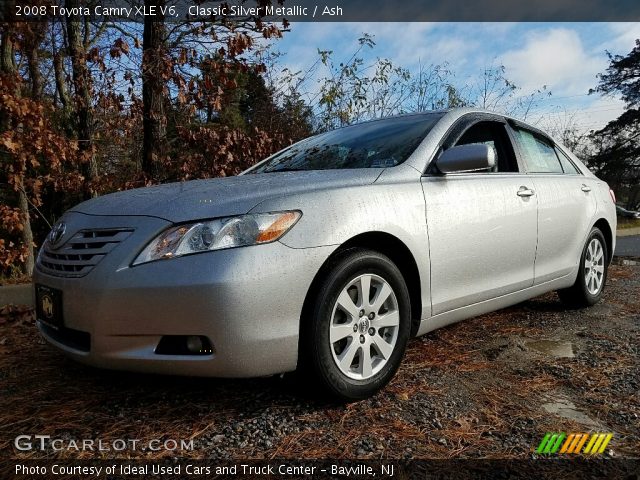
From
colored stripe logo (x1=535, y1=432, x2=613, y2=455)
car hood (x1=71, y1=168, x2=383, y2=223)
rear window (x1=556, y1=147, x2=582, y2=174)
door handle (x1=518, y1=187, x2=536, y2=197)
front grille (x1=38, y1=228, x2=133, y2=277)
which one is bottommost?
colored stripe logo (x1=535, y1=432, x2=613, y2=455)

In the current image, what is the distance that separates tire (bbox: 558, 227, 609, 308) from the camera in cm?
390

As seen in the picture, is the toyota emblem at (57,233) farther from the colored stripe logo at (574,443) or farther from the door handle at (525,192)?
the door handle at (525,192)

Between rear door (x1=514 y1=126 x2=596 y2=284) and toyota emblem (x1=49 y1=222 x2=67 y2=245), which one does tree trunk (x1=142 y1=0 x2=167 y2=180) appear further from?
rear door (x1=514 y1=126 x2=596 y2=284)

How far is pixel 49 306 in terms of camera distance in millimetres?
2205

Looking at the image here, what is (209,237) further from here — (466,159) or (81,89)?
(81,89)

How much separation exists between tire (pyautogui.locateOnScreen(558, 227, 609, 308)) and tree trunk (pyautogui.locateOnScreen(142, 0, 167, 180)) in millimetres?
4211

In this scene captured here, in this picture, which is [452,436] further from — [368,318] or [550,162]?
[550,162]

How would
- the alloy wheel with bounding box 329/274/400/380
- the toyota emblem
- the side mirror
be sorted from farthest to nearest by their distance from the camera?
the side mirror → the toyota emblem → the alloy wheel with bounding box 329/274/400/380

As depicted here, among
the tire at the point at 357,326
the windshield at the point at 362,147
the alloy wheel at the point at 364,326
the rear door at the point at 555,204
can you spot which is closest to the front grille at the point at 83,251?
the tire at the point at 357,326

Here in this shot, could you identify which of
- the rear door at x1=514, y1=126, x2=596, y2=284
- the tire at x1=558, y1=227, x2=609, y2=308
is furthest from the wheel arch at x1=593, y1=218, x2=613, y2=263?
the rear door at x1=514, y1=126, x2=596, y2=284

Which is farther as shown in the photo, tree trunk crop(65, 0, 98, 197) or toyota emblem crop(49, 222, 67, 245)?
tree trunk crop(65, 0, 98, 197)

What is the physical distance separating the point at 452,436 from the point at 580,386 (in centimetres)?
92

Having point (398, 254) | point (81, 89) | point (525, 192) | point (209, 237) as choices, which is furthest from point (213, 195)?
point (81, 89)

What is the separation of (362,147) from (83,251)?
5.46 ft
